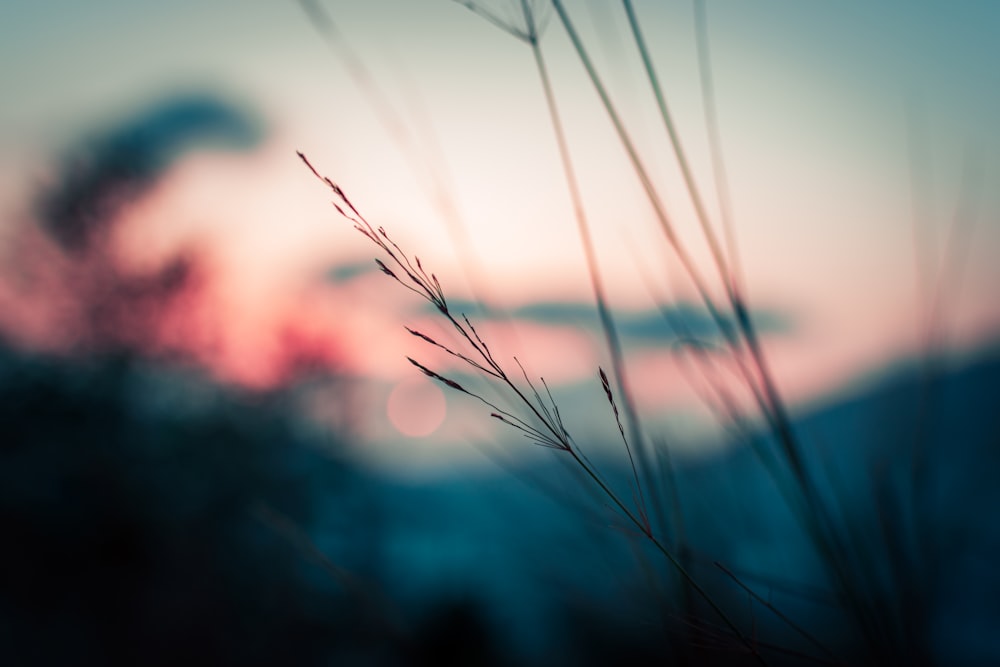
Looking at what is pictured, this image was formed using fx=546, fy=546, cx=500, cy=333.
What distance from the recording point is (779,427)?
1.25 feet

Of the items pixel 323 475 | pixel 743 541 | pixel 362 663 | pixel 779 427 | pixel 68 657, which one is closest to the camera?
pixel 779 427

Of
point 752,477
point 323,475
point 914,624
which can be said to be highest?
point 752,477

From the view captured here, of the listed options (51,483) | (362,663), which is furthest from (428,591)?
(51,483)

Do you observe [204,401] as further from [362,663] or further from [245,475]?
[362,663]

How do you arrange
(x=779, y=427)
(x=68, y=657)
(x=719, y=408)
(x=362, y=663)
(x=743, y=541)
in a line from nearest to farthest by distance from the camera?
1. (x=779, y=427)
2. (x=719, y=408)
3. (x=743, y=541)
4. (x=68, y=657)
5. (x=362, y=663)

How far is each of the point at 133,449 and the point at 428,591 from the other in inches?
112

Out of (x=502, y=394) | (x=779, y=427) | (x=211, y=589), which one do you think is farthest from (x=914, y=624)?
(x=211, y=589)

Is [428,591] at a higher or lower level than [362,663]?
higher

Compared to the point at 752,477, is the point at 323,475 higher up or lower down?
lower down

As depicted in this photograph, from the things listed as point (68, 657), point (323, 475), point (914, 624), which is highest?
point (914, 624)

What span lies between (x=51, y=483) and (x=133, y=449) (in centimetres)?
59

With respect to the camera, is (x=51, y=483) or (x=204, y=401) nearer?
(x=51, y=483)

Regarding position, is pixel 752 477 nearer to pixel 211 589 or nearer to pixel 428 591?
pixel 428 591

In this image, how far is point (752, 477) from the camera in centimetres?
65
